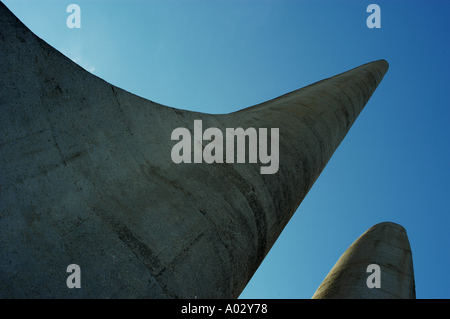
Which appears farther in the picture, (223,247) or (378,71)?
(378,71)

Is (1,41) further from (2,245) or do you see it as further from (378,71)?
A: (378,71)

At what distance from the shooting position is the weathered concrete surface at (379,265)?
27.1 feet

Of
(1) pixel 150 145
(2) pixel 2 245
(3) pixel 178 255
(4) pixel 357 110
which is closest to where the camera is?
(2) pixel 2 245

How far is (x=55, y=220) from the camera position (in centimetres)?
289

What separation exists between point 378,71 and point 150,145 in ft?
47.6

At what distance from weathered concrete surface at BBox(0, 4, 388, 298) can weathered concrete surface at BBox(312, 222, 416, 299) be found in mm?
5375
